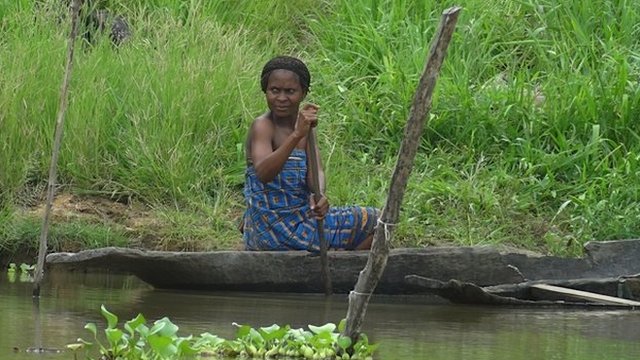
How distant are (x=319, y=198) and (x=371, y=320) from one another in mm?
976

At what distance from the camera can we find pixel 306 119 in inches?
295

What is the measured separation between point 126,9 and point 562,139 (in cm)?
371

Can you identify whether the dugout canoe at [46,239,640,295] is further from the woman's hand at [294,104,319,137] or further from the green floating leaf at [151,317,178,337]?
the green floating leaf at [151,317,178,337]

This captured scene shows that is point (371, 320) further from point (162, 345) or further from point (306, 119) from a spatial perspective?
point (162, 345)

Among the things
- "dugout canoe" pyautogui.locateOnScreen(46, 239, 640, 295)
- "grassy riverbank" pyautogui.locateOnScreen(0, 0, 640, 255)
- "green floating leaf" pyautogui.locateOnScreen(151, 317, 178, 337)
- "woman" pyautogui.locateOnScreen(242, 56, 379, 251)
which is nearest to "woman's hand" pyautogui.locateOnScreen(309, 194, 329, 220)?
"woman" pyautogui.locateOnScreen(242, 56, 379, 251)

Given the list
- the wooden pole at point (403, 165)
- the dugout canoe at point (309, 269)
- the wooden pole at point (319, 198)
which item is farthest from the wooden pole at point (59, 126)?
the wooden pole at point (403, 165)

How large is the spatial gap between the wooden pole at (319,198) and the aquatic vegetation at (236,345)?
2.22 m

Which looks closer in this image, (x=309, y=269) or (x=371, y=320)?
(x=371, y=320)

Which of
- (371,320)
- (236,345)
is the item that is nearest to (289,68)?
(371,320)

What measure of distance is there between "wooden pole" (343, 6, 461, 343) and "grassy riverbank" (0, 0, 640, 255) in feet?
13.0

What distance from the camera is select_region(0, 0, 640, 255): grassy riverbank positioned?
9477mm

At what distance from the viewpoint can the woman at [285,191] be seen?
7.99 metres

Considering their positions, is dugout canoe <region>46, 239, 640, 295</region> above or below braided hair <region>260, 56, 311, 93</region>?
below

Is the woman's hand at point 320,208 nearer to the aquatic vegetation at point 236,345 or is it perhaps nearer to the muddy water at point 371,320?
the muddy water at point 371,320
